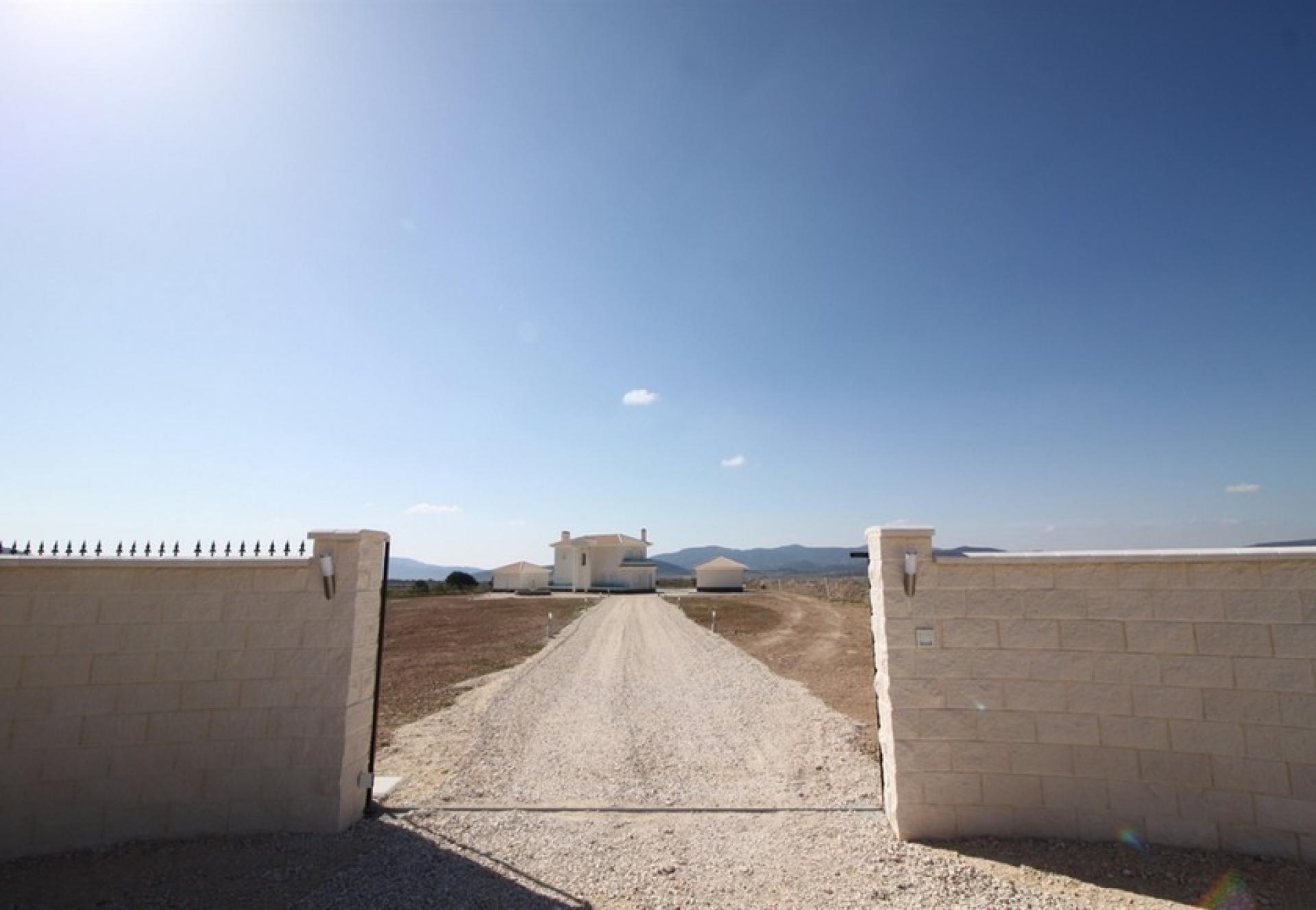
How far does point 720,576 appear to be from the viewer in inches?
2185

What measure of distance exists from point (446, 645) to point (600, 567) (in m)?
36.5

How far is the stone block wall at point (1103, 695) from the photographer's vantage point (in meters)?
5.14

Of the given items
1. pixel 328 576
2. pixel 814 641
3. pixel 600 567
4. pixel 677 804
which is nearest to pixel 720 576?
pixel 600 567

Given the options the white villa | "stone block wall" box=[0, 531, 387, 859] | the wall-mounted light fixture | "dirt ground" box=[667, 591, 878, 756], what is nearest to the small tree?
the white villa

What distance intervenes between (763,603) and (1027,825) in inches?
1330

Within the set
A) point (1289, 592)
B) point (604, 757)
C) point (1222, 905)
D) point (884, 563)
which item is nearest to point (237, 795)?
point (604, 757)

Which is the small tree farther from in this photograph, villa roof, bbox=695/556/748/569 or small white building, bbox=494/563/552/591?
villa roof, bbox=695/556/748/569

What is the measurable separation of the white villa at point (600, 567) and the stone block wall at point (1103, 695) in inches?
1983

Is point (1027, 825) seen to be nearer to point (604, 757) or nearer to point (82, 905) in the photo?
point (604, 757)

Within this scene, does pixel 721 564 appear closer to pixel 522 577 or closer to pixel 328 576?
pixel 522 577

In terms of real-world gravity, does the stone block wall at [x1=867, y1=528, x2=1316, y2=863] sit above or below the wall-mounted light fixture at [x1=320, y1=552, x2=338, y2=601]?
below

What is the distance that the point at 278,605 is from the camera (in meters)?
6.08

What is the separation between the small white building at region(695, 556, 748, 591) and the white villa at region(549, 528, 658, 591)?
175 inches

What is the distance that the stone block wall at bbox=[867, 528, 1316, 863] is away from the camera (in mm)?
5145
